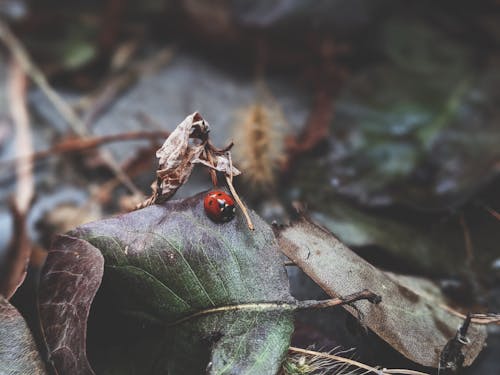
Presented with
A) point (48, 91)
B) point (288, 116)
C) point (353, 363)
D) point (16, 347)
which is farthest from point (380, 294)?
point (48, 91)

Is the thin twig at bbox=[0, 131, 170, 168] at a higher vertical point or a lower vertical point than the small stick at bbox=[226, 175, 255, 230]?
lower

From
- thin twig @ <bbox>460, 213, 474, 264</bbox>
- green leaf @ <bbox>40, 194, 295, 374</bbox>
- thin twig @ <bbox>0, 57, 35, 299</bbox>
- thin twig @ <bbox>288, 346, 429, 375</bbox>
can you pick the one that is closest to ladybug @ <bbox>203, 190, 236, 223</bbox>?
green leaf @ <bbox>40, 194, 295, 374</bbox>

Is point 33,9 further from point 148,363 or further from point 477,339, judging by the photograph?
point 477,339

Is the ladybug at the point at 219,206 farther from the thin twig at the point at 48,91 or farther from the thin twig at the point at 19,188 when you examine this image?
the thin twig at the point at 48,91

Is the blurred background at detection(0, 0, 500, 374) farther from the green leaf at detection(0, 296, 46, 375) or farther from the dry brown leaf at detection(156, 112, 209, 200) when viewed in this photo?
the dry brown leaf at detection(156, 112, 209, 200)

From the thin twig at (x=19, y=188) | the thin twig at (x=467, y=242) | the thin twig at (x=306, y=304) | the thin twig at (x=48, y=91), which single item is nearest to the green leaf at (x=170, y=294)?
the thin twig at (x=306, y=304)

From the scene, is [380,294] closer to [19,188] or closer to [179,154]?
[179,154]
